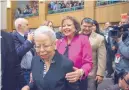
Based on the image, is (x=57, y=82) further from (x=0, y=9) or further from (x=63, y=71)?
(x=0, y=9)

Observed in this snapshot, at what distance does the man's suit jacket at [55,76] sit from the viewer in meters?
2.31

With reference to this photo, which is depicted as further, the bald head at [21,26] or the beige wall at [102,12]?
the beige wall at [102,12]

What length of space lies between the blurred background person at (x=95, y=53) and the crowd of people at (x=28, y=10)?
18.8m

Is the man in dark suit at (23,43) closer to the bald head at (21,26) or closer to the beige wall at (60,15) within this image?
the bald head at (21,26)

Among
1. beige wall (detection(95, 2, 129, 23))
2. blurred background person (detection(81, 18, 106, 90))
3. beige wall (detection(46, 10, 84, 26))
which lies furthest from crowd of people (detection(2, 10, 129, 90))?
beige wall (detection(46, 10, 84, 26))

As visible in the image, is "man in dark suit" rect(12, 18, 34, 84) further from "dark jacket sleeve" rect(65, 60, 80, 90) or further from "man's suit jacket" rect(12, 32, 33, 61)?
"dark jacket sleeve" rect(65, 60, 80, 90)

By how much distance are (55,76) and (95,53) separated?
2.12 metres

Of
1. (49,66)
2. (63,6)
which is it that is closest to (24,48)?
(49,66)

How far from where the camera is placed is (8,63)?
2.63 meters

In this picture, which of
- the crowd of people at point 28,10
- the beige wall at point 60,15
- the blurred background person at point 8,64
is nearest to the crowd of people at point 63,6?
the beige wall at point 60,15

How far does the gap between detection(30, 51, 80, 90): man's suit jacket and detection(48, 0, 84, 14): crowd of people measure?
1555 cm

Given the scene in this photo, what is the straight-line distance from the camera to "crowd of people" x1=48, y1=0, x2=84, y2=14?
18312mm

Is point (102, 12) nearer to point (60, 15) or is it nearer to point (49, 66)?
point (60, 15)

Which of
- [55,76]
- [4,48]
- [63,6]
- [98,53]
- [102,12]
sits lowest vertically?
[98,53]
